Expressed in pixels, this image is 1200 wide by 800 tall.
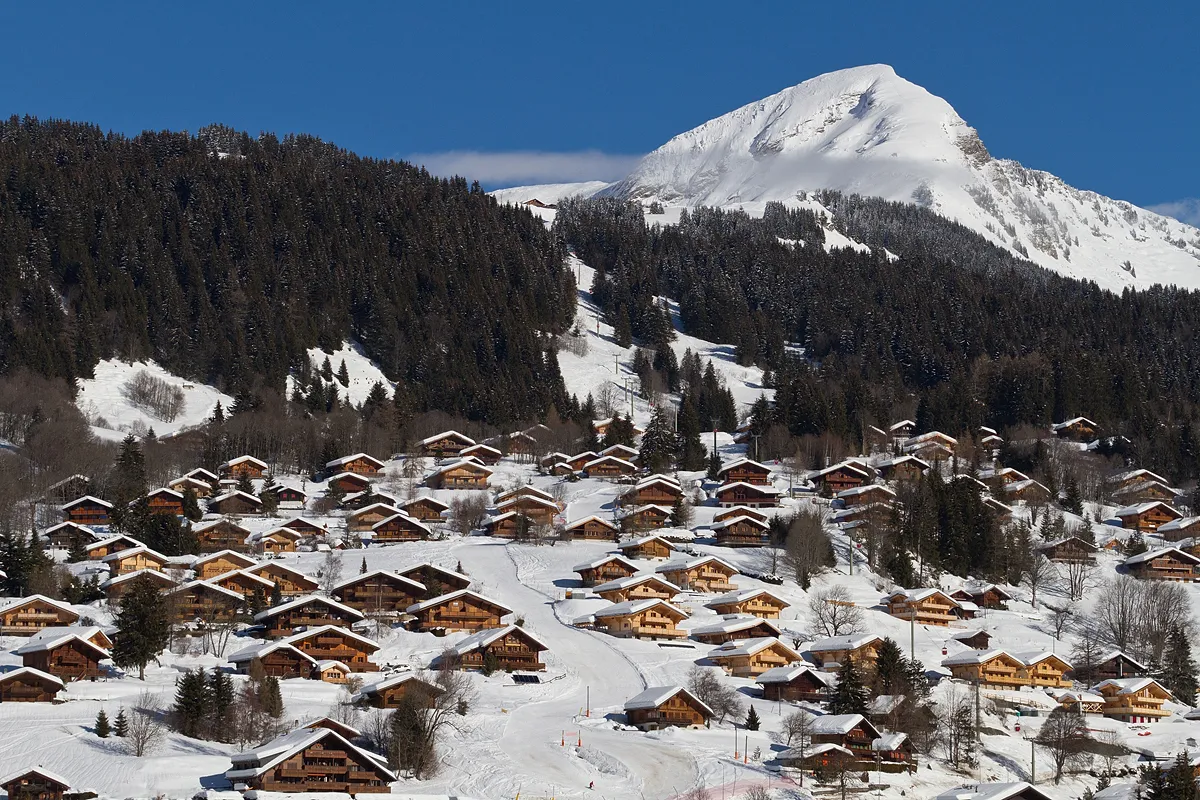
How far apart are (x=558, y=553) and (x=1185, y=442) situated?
2208 inches

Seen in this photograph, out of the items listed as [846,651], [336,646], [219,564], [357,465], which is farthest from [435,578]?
[357,465]

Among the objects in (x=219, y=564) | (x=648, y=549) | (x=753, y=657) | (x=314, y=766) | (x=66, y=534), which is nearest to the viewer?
(x=314, y=766)

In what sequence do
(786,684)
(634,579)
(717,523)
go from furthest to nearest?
(717,523) → (634,579) → (786,684)

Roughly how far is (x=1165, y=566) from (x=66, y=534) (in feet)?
203

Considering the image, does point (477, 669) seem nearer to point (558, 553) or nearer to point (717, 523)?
point (558, 553)

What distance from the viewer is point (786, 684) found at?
213ft

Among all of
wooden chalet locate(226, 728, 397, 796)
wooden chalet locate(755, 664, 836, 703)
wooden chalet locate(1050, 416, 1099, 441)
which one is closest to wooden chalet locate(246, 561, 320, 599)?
wooden chalet locate(755, 664, 836, 703)

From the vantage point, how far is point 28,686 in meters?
56.8

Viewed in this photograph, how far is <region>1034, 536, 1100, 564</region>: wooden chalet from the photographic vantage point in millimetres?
95662

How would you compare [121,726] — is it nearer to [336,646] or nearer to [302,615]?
[336,646]

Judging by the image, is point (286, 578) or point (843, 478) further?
point (843, 478)

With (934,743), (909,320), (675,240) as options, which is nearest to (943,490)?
(934,743)

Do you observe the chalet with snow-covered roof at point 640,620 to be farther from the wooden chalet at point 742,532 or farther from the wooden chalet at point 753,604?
the wooden chalet at point 742,532

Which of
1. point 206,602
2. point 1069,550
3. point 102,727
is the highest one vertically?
point 1069,550
